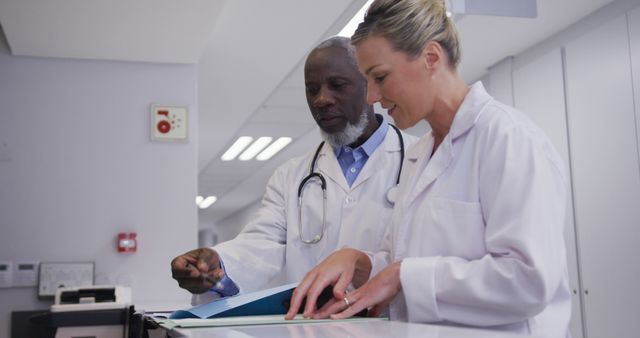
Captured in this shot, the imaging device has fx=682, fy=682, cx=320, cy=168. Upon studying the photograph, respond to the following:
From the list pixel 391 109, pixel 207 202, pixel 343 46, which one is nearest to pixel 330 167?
pixel 343 46

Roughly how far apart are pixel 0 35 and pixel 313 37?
5.45 feet

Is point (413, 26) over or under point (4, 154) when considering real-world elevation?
under

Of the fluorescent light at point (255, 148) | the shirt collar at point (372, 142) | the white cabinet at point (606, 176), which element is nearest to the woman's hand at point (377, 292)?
the shirt collar at point (372, 142)

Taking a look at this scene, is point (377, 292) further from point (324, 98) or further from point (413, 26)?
point (324, 98)

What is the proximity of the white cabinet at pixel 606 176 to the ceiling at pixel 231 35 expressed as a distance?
10.1 inches

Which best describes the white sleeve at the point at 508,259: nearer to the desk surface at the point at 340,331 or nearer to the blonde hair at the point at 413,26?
the desk surface at the point at 340,331

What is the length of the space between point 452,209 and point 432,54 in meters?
0.29

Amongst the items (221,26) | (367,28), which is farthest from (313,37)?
(367,28)

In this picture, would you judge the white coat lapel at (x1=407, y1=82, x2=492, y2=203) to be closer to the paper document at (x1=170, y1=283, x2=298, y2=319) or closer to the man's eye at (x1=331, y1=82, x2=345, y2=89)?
the paper document at (x1=170, y1=283, x2=298, y2=319)

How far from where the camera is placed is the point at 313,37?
3.89 meters

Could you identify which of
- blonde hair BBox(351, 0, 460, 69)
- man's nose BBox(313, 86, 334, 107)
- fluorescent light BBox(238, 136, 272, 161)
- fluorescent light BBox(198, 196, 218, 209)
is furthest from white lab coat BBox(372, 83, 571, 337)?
fluorescent light BBox(198, 196, 218, 209)

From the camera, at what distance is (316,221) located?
174 centimetres

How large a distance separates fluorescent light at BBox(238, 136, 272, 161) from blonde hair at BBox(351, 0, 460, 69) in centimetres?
541

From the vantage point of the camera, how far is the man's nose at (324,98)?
183 cm
